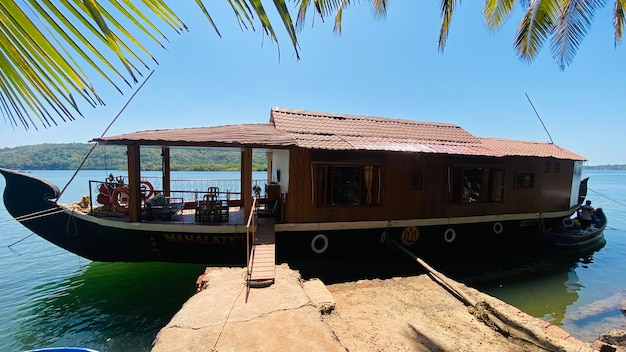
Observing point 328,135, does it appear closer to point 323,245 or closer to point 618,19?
point 323,245

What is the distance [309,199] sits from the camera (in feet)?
26.9

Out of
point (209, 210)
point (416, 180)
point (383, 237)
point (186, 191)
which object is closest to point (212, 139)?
point (209, 210)

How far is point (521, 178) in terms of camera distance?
1138 cm

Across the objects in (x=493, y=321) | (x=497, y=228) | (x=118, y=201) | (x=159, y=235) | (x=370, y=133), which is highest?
(x=370, y=133)

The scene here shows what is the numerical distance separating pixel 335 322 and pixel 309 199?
3992 mm

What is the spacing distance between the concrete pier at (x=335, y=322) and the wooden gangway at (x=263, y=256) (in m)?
0.20

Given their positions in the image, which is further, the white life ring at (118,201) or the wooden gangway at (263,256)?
the white life ring at (118,201)

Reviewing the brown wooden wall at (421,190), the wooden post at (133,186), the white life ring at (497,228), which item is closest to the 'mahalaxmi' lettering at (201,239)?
the wooden post at (133,186)

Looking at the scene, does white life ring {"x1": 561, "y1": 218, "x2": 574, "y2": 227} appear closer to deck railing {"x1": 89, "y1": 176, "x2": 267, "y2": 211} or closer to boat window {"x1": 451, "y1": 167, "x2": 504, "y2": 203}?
boat window {"x1": 451, "y1": 167, "x2": 504, "y2": 203}

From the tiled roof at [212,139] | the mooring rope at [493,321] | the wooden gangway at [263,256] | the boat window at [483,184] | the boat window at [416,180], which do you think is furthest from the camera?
the boat window at [483,184]

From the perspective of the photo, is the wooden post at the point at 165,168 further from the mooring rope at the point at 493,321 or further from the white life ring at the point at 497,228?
the white life ring at the point at 497,228

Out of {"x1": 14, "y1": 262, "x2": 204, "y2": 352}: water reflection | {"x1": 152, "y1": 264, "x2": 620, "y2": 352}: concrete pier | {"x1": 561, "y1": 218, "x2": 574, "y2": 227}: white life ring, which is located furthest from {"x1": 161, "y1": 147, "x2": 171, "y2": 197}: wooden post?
{"x1": 561, "y1": 218, "x2": 574, "y2": 227}: white life ring

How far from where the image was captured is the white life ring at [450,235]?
32.2ft

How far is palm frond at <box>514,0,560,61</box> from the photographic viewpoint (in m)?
6.12
